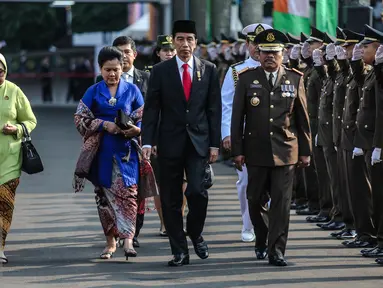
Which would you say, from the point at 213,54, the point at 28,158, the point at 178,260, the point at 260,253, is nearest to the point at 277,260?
the point at 260,253

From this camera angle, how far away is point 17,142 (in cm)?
1237

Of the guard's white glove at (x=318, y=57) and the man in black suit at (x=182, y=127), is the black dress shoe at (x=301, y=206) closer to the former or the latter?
the guard's white glove at (x=318, y=57)

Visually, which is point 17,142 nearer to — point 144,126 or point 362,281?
point 144,126

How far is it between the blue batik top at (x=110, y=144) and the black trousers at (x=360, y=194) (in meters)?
2.20

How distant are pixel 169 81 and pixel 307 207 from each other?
5068mm

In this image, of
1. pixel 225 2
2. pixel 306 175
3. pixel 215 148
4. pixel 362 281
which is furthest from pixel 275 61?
pixel 225 2

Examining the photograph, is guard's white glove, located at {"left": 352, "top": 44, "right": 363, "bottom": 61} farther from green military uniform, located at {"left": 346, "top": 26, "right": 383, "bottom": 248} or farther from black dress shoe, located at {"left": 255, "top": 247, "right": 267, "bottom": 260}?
black dress shoe, located at {"left": 255, "top": 247, "right": 267, "bottom": 260}

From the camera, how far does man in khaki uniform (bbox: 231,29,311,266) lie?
11.7 m

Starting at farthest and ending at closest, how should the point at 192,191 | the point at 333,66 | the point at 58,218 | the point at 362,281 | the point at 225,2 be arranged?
the point at 225,2 → the point at 58,218 → the point at 333,66 → the point at 192,191 → the point at 362,281

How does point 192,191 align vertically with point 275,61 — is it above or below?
below

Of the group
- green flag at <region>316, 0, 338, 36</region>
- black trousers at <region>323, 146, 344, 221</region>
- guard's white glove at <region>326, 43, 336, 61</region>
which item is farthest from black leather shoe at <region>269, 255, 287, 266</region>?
green flag at <region>316, 0, 338, 36</region>

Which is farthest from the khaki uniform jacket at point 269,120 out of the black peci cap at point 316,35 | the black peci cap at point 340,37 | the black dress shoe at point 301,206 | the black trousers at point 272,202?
the black dress shoe at point 301,206

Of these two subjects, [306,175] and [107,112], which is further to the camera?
[306,175]

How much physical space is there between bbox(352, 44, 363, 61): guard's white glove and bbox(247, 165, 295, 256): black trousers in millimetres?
1431
